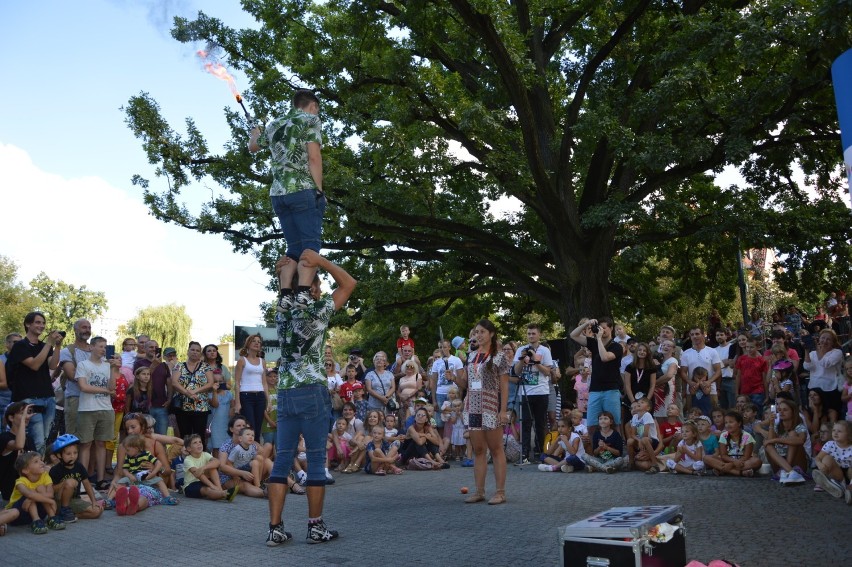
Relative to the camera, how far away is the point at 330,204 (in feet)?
56.5

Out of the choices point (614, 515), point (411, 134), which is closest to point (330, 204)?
point (411, 134)

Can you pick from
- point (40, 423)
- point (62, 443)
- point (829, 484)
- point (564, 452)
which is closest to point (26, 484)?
point (62, 443)

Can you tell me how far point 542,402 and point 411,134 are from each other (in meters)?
7.30

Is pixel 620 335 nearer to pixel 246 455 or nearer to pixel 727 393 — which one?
pixel 727 393

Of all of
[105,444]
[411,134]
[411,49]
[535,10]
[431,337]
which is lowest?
[105,444]

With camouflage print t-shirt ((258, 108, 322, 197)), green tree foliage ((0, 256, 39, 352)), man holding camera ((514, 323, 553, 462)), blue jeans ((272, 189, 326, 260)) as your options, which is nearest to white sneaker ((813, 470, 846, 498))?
man holding camera ((514, 323, 553, 462))

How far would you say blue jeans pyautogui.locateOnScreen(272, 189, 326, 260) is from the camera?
5832 mm

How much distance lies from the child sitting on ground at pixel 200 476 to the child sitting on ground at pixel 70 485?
131cm

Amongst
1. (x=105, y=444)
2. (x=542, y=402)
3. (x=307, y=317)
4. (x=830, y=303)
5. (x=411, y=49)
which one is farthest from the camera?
Result: (x=830, y=303)

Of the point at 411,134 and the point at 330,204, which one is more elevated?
the point at 411,134

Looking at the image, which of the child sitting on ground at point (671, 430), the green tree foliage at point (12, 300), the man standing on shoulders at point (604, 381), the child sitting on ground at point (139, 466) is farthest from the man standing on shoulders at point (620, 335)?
the green tree foliage at point (12, 300)

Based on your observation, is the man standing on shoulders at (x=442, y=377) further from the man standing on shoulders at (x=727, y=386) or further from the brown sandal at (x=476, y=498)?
the brown sandal at (x=476, y=498)

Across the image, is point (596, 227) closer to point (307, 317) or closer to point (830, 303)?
point (830, 303)

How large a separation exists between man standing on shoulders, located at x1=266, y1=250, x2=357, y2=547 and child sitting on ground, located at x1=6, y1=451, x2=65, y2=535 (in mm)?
2973
